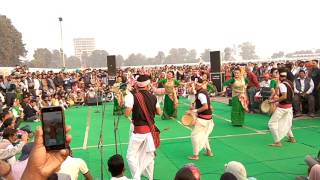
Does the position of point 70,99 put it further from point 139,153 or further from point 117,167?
point 117,167

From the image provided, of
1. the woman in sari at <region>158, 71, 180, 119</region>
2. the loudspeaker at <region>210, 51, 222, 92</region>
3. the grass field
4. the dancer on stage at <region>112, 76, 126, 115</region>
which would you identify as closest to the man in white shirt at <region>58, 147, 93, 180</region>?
the grass field

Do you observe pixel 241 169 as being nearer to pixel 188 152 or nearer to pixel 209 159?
pixel 209 159

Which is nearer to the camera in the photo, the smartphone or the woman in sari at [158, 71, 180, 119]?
the smartphone

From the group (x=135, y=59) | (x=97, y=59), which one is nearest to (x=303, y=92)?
(x=135, y=59)

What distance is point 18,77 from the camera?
18766mm

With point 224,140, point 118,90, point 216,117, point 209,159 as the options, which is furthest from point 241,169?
point 118,90

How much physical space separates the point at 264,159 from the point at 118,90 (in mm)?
8100

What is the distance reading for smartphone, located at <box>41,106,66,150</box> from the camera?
2439 millimetres

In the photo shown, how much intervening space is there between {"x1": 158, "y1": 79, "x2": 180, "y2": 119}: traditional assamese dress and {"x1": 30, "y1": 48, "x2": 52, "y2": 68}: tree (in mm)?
62325

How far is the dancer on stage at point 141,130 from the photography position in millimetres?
5934

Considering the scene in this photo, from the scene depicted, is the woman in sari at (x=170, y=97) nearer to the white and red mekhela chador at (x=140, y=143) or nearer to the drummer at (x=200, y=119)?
the drummer at (x=200, y=119)

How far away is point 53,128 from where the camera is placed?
2.53 metres

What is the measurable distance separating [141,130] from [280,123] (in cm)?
393

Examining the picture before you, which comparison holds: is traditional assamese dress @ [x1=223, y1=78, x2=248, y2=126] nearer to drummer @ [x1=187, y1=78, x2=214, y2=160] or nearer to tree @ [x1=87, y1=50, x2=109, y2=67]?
drummer @ [x1=187, y1=78, x2=214, y2=160]
